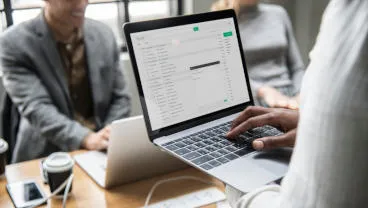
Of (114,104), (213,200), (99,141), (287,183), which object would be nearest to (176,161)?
(213,200)

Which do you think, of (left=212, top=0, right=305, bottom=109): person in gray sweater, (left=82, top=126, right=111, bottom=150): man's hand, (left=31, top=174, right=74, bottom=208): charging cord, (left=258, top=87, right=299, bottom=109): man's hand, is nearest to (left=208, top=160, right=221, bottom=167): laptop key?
(left=31, top=174, right=74, bottom=208): charging cord

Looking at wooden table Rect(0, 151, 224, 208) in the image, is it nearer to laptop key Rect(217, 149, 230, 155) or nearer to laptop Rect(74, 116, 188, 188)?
laptop Rect(74, 116, 188, 188)

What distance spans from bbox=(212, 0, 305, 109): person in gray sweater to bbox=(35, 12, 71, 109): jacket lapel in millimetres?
850

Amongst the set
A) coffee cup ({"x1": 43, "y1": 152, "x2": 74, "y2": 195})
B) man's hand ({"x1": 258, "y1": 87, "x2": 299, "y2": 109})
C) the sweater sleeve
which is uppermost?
coffee cup ({"x1": 43, "y1": 152, "x2": 74, "y2": 195})

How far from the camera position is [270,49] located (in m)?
2.27

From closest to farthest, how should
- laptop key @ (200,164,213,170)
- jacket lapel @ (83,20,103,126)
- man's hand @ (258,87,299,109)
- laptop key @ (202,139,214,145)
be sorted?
1. laptop key @ (200,164,213,170)
2. laptop key @ (202,139,214,145)
3. jacket lapel @ (83,20,103,126)
4. man's hand @ (258,87,299,109)

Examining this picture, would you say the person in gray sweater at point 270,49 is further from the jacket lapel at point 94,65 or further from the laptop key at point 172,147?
the laptop key at point 172,147

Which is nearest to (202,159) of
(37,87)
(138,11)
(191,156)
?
(191,156)

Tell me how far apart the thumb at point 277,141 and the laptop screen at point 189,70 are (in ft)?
0.74

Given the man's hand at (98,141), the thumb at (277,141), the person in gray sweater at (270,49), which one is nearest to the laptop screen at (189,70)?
the thumb at (277,141)

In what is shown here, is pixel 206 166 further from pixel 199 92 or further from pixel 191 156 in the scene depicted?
pixel 199 92

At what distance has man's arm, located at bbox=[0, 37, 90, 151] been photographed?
1.73m

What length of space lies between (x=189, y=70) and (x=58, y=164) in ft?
1.34

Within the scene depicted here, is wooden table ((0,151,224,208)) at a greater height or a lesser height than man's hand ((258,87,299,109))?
greater
